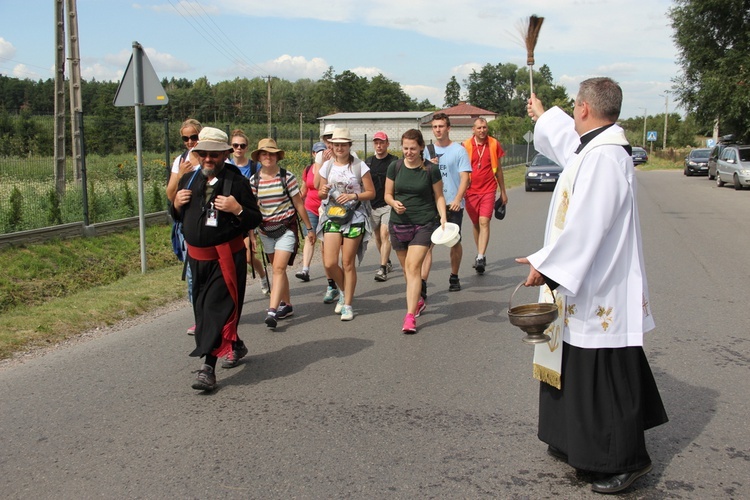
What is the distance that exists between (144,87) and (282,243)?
374 centimetres

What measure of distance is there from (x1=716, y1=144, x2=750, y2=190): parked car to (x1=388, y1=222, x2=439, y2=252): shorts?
24328 mm

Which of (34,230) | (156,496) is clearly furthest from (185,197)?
(34,230)

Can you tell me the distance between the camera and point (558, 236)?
11.5 feet

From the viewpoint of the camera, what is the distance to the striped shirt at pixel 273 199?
700 centimetres

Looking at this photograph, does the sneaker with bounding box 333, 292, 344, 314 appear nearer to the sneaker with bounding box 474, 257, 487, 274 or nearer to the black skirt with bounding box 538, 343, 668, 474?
the sneaker with bounding box 474, 257, 487, 274

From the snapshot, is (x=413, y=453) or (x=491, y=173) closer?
(x=413, y=453)

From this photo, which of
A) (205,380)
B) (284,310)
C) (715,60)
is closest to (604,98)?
(205,380)

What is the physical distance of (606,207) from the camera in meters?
3.36

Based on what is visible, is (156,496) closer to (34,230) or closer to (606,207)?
(606,207)

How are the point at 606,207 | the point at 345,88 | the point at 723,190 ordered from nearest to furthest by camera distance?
the point at 606,207 → the point at 723,190 → the point at 345,88

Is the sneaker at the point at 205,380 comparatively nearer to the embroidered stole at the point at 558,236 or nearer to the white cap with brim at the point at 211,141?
the white cap with brim at the point at 211,141

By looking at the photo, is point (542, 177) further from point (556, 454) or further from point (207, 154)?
point (556, 454)

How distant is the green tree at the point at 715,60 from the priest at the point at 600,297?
107 ft

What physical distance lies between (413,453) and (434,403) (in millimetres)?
805
